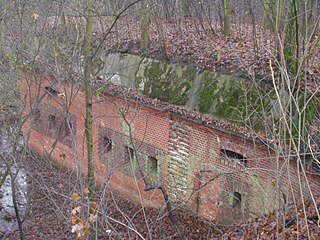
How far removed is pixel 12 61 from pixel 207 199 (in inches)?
302

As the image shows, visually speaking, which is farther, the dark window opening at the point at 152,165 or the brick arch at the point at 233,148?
the dark window opening at the point at 152,165

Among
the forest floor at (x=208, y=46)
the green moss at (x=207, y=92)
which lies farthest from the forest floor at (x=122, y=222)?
the forest floor at (x=208, y=46)

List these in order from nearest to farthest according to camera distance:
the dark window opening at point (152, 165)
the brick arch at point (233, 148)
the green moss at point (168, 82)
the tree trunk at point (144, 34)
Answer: the brick arch at point (233, 148) → the green moss at point (168, 82) → the dark window opening at point (152, 165) → the tree trunk at point (144, 34)

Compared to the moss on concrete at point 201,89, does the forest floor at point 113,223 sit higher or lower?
lower

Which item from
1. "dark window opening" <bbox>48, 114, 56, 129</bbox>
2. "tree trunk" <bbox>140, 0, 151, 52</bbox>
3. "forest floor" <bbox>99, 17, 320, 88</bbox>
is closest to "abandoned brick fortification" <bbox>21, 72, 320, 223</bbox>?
"forest floor" <bbox>99, 17, 320, 88</bbox>

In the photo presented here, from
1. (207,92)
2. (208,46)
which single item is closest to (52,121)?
(208,46)

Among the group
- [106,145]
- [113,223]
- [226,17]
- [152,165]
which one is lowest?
[113,223]

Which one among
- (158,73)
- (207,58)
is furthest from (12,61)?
(207,58)

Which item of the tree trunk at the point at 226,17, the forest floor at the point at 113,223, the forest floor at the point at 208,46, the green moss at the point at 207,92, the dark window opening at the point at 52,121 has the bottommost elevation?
the forest floor at the point at 113,223

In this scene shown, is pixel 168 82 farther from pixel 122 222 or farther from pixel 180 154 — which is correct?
pixel 122 222

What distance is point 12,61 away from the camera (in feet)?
46.0

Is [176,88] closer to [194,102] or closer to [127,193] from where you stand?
[194,102]

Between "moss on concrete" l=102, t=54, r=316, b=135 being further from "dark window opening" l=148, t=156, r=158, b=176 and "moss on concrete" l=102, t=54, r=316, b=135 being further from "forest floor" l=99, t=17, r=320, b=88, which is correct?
"dark window opening" l=148, t=156, r=158, b=176

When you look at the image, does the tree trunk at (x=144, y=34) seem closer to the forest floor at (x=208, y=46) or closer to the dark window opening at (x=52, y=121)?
the forest floor at (x=208, y=46)
